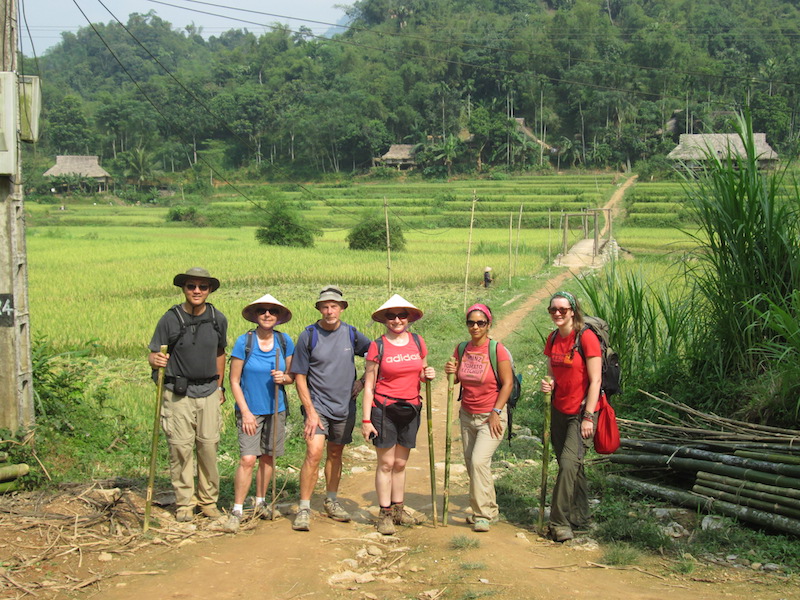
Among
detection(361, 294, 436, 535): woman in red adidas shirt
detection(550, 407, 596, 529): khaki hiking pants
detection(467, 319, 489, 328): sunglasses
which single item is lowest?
detection(550, 407, 596, 529): khaki hiking pants

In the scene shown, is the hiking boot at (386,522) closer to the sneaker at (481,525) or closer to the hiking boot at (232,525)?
the sneaker at (481,525)

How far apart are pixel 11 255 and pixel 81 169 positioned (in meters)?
56.4

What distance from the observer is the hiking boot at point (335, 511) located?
5320 mm

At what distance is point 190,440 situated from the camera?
5215 mm

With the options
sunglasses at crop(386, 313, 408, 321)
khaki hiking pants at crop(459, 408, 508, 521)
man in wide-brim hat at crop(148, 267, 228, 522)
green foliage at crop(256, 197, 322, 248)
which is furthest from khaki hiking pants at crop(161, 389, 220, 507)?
green foliage at crop(256, 197, 322, 248)

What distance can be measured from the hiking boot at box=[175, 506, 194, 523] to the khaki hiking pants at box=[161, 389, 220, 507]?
0.12 feet

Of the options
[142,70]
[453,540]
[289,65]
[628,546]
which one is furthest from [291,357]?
[142,70]

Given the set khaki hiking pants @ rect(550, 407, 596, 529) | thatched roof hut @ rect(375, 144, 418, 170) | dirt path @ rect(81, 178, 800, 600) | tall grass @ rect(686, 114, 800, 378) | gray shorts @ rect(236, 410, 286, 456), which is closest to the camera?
dirt path @ rect(81, 178, 800, 600)

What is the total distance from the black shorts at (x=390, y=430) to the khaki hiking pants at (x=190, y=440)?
1.01m

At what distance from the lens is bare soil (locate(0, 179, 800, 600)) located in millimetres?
4129

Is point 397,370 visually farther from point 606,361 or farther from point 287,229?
point 287,229

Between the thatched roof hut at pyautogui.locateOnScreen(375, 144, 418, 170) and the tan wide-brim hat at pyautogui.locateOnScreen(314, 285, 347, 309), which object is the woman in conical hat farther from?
the thatched roof hut at pyautogui.locateOnScreen(375, 144, 418, 170)

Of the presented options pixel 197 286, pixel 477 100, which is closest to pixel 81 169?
pixel 477 100

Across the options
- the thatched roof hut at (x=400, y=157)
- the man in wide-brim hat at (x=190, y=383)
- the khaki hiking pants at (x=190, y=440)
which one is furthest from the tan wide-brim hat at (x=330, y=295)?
the thatched roof hut at (x=400, y=157)
